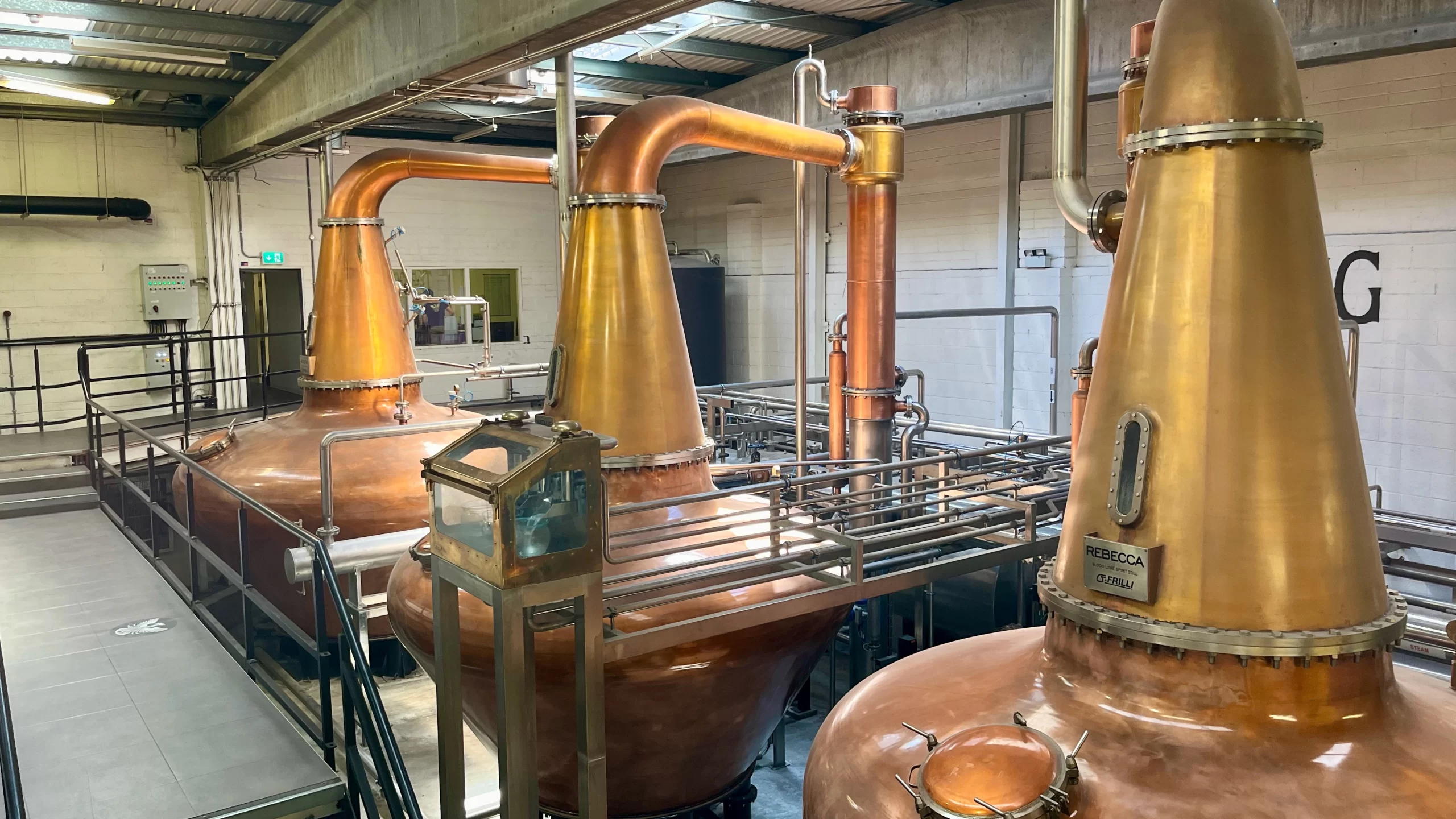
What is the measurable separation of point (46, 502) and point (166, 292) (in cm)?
438

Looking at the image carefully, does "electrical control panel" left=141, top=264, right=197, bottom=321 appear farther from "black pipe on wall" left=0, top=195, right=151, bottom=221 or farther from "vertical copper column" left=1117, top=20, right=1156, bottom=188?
"vertical copper column" left=1117, top=20, right=1156, bottom=188

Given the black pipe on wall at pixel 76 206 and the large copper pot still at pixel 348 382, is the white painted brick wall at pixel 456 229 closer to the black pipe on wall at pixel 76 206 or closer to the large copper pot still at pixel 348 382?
the black pipe on wall at pixel 76 206

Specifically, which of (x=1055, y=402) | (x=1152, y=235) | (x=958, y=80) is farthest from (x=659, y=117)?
(x=1055, y=402)

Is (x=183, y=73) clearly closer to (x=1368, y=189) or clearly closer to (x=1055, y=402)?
(x=1055, y=402)

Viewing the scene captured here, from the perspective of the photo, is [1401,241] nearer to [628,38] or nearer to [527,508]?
[628,38]

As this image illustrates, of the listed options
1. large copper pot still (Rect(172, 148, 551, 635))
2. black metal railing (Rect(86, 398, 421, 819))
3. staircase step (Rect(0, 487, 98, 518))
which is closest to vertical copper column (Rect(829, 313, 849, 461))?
large copper pot still (Rect(172, 148, 551, 635))

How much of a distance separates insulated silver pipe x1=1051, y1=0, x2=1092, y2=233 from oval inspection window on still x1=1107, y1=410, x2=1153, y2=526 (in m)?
1.10

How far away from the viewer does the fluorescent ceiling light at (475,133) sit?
482 inches

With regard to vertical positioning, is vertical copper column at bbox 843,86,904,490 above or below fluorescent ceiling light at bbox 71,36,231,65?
below

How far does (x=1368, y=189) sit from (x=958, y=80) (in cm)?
299

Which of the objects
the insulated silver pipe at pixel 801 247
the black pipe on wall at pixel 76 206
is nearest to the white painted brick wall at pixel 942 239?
the black pipe on wall at pixel 76 206

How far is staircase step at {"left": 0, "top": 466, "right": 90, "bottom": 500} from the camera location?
8.36m

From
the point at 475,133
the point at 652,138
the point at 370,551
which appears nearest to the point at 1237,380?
the point at 652,138

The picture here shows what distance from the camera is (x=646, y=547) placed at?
4.15 m
